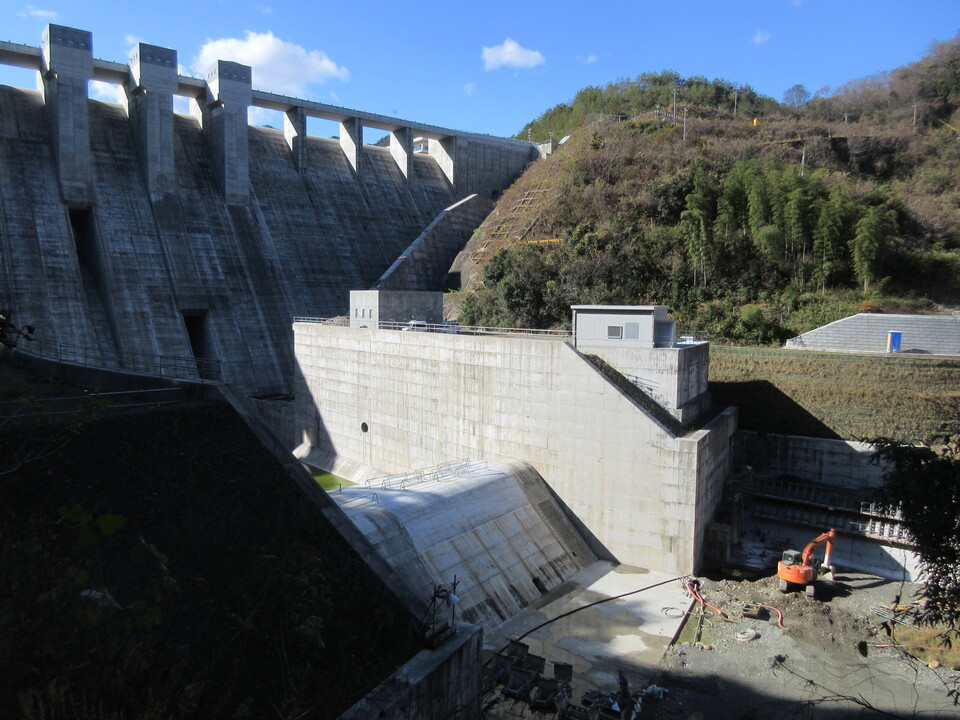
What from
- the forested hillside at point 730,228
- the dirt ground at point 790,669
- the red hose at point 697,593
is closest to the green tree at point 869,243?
the forested hillside at point 730,228

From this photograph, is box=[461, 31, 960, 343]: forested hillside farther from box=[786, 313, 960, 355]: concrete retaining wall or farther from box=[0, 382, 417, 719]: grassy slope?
box=[0, 382, 417, 719]: grassy slope

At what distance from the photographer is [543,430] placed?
17.6 meters

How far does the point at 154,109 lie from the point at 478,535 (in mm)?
24516

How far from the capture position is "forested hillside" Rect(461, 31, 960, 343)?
25453mm

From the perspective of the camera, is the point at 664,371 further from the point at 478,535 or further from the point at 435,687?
the point at 435,687

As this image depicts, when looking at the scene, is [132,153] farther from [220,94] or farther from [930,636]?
[930,636]

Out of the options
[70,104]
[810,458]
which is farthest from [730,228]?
[70,104]

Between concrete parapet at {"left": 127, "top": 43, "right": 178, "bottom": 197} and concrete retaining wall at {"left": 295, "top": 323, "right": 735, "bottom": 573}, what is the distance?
40.1 feet

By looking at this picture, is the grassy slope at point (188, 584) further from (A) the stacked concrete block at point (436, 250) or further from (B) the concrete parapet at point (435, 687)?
(A) the stacked concrete block at point (436, 250)

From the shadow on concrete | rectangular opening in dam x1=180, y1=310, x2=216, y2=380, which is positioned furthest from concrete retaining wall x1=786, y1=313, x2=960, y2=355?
rectangular opening in dam x1=180, y1=310, x2=216, y2=380

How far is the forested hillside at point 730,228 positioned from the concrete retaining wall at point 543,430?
333 inches

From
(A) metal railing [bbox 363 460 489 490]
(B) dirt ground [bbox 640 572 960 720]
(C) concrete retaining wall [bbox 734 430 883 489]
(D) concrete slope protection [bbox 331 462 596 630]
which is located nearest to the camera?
(B) dirt ground [bbox 640 572 960 720]

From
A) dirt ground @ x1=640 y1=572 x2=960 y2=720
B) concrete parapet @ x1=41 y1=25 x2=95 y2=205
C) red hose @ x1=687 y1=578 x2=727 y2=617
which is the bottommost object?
dirt ground @ x1=640 y1=572 x2=960 y2=720

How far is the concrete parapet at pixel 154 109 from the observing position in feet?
92.8
